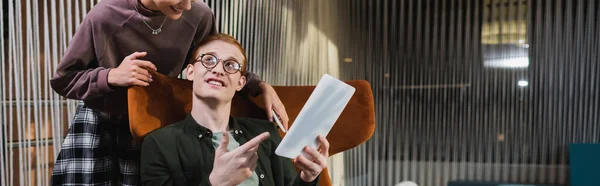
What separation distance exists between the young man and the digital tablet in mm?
17

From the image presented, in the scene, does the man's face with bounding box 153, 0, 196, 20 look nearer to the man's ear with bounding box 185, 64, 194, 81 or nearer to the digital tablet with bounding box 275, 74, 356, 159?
the man's ear with bounding box 185, 64, 194, 81

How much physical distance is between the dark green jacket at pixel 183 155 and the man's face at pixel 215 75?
0.06m

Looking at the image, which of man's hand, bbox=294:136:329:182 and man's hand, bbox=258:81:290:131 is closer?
man's hand, bbox=294:136:329:182

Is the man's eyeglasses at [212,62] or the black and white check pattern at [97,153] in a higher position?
the man's eyeglasses at [212,62]

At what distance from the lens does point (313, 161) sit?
33.8 inches

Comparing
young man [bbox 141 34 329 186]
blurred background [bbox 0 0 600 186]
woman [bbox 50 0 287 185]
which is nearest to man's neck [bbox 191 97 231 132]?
young man [bbox 141 34 329 186]

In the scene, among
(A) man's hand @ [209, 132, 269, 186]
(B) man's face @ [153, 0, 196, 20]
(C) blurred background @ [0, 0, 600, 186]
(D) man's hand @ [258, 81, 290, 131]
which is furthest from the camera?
(C) blurred background @ [0, 0, 600, 186]

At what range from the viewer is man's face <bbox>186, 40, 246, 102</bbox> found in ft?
2.83

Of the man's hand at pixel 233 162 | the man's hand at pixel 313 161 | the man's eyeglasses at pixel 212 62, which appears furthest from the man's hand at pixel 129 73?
the man's hand at pixel 313 161

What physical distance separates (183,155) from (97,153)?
0.65 ft

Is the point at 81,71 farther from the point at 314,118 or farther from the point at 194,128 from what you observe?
the point at 314,118

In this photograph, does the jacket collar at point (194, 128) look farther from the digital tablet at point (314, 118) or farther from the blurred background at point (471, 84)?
the blurred background at point (471, 84)

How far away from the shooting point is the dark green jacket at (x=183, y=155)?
2.75 ft

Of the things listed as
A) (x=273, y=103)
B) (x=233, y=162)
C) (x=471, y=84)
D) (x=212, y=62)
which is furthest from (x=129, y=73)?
(x=471, y=84)
